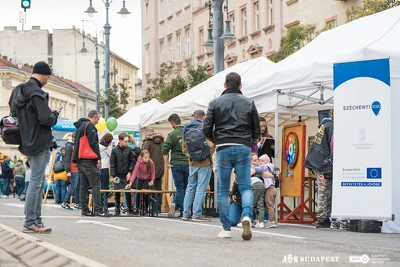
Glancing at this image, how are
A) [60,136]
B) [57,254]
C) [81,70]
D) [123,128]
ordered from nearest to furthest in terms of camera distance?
[57,254] < [123,128] < [60,136] < [81,70]

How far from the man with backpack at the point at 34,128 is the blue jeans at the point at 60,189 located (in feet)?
54.5

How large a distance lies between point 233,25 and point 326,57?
45.5m

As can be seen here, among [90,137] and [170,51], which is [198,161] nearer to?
[90,137]

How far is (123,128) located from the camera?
3462 centimetres

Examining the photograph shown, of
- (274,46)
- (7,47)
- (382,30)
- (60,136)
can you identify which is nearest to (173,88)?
(60,136)

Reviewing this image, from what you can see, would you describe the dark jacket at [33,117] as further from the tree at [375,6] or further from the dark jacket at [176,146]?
the tree at [375,6]

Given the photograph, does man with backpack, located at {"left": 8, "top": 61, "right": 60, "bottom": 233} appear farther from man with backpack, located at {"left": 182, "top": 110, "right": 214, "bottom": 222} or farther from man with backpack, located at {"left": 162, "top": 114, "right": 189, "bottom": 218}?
man with backpack, located at {"left": 162, "top": 114, "right": 189, "bottom": 218}

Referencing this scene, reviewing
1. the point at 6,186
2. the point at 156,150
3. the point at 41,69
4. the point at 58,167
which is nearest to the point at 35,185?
the point at 41,69

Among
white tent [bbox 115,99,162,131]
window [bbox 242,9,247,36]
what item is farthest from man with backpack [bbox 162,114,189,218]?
window [bbox 242,9,247,36]

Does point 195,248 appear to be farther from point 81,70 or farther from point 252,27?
point 81,70

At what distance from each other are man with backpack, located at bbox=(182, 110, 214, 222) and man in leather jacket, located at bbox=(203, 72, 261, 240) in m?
5.23

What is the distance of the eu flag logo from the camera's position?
1512 centimetres

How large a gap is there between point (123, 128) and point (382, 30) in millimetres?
19209

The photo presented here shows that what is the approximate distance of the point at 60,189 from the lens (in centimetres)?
3056
